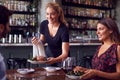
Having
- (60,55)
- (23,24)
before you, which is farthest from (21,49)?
(60,55)

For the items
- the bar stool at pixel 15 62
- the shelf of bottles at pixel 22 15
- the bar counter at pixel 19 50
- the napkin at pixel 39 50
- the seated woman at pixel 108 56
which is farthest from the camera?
the shelf of bottles at pixel 22 15

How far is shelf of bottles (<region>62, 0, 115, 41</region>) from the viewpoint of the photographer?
307 inches

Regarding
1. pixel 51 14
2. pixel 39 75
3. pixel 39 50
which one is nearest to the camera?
pixel 39 75

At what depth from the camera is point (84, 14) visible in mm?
8148

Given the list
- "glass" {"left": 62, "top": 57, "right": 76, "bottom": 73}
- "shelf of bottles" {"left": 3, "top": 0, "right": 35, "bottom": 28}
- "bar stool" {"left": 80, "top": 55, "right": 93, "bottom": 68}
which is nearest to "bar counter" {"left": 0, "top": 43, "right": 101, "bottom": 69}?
"bar stool" {"left": 80, "top": 55, "right": 93, "bottom": 68}

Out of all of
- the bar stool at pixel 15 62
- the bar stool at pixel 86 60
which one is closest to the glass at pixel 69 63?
the bar stool at pixel 15 62

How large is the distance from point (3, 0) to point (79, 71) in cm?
506

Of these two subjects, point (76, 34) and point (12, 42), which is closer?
point (12, 42)

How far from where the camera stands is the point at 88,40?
695 centimetres

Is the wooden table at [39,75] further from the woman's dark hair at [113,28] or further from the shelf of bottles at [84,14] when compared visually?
the shelf of bottles at [84,14]

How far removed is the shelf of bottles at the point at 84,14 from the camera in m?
7.81

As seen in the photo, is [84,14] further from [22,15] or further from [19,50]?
[19,50]

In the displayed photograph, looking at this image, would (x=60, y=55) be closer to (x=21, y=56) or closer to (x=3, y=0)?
(x=21, y=56)

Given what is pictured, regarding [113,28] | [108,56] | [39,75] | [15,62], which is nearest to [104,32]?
[113,28]
